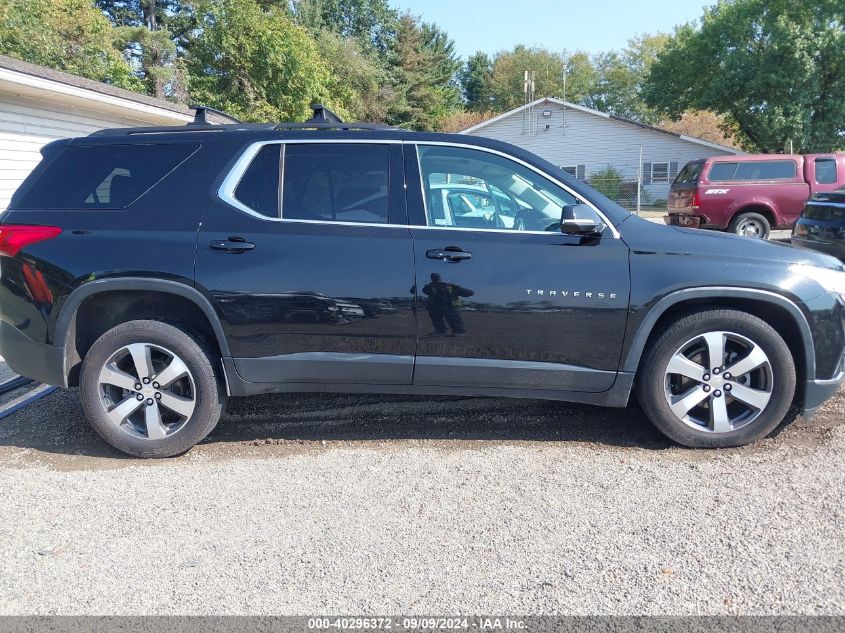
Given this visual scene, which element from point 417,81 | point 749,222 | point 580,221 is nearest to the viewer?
point 580,221

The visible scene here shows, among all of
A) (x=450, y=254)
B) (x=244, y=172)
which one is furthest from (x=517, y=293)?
(x=244, y=172)

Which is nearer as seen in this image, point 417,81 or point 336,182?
point 336,182

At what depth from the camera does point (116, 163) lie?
158 inches

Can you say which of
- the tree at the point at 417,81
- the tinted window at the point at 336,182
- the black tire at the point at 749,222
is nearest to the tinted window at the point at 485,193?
the tinted window at the point at 336,182

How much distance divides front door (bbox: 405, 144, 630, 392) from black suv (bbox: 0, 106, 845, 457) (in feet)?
0.04

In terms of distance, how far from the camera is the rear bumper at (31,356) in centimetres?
389

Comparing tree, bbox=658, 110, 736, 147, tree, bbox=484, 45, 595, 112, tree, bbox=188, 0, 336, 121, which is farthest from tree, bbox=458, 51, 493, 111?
tree, bbox=188, 0, 336, 121

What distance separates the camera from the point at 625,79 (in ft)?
205

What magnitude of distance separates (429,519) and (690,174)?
13710mm

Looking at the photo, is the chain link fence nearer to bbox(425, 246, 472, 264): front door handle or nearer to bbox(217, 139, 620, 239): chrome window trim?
bbox(217, 139, 620, 239): chrome window trim

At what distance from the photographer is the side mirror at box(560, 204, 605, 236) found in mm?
3543

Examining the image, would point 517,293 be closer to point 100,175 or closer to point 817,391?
point 817,391

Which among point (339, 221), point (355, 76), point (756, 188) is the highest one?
point (355, 76)

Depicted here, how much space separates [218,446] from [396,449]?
1.13 meters
